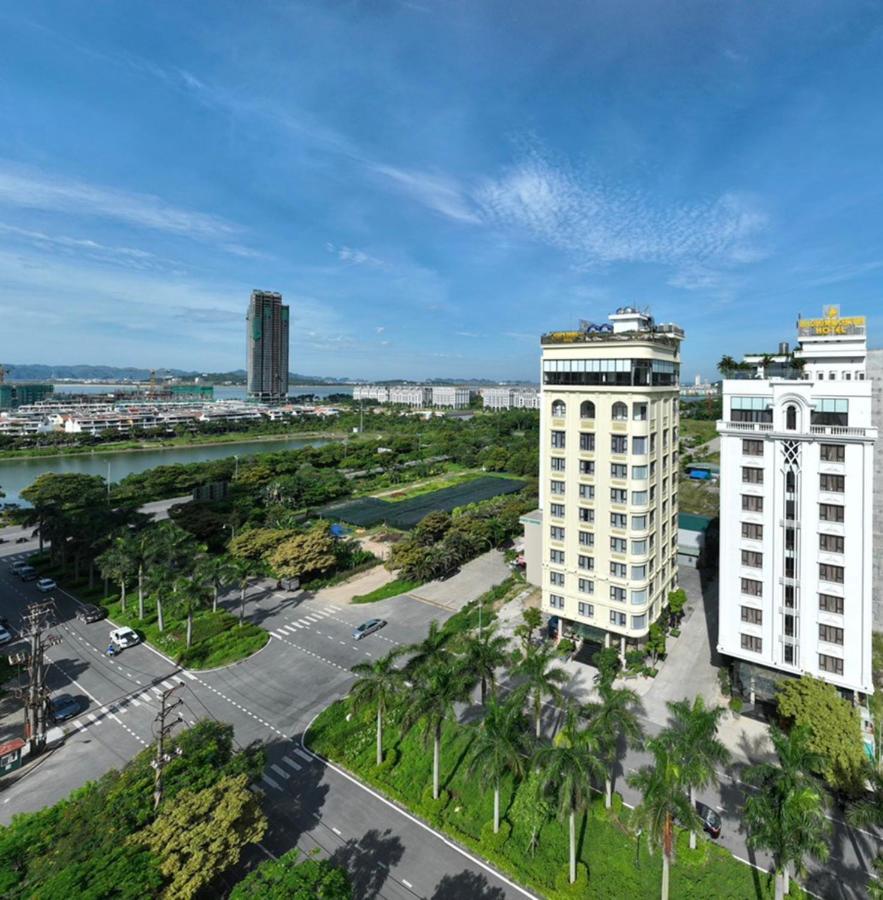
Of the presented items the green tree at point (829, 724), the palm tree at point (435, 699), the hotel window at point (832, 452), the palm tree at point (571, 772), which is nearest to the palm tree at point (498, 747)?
the palm tree at point (571, 772)

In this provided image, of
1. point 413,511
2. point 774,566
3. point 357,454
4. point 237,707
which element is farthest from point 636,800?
point 357,454

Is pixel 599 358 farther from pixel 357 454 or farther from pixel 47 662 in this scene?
pixel 357 454

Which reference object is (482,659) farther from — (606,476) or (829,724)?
(829,724)

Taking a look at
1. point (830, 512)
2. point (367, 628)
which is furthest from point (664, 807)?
point (367, 628)

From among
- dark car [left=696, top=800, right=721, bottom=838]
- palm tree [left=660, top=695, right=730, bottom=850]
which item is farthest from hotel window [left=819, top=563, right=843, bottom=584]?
dark car [left=696, top=800, right=721, bottom=838]

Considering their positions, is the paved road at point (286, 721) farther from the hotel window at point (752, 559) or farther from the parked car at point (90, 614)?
the hotel window at point (752, 559)

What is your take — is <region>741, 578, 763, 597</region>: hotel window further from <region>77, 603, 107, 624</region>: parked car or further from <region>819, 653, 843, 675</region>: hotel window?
<region>77, 603, 107, 624</region>: parked car

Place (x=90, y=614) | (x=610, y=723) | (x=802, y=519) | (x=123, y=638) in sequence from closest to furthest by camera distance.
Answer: (x=610, y=723) < (x=802, y=519) < (x=123, y=638) < (x=90, y=614)
